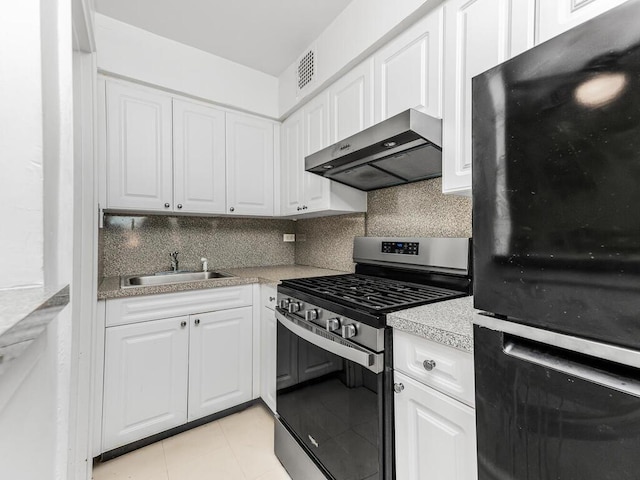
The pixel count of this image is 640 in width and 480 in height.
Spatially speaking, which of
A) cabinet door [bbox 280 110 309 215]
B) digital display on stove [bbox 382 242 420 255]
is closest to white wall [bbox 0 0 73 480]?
digital display on stove [bbox 382 242 420 255]

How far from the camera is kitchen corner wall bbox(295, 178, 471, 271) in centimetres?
154

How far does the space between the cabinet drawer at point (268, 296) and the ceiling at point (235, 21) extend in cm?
167

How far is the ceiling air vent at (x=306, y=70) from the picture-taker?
6.58 feet

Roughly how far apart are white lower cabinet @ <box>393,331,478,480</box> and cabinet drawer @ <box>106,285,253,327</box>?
4.12 ft

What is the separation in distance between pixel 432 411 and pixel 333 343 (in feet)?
1.40

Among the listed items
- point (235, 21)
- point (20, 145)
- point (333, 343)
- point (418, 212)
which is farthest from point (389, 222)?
point (20, 145)

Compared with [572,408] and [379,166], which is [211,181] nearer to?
[379,166]

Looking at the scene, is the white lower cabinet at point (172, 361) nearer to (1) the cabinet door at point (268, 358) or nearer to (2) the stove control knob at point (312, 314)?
(1) the cabinet door at point (268, 358)

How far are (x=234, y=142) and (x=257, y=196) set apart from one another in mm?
450

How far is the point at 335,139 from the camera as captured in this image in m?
1.87

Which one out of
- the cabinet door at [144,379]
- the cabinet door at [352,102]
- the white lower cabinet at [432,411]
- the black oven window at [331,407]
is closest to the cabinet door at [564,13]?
the cabinet door at [352,102]

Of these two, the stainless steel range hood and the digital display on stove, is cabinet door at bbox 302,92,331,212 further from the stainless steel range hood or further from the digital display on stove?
the digital display on stove

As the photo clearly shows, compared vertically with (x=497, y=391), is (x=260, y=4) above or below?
above

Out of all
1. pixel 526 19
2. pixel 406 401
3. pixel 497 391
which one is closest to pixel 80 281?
pixel 406 401
